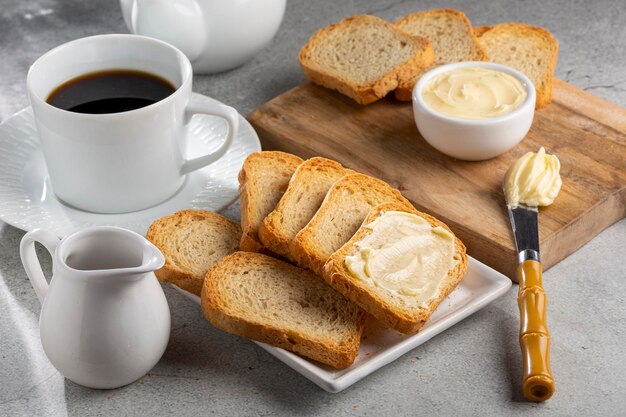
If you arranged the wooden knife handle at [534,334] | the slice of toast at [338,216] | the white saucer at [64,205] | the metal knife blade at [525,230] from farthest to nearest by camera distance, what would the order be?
the white saucer at [64,205], the metal knife blade at [525,230], the slice of toast at [338,216], the wooden knife handle at [534,334]

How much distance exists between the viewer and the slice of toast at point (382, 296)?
1726mm

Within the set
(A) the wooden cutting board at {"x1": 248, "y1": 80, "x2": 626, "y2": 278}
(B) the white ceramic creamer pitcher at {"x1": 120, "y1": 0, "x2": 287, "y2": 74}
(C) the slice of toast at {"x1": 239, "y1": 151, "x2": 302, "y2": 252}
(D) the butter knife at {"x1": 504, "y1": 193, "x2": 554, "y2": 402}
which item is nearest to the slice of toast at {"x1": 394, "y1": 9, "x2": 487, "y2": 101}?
(A) the wooden cutting board at {"x1": 248, "y1": 80, "x2": 626, "y2": 278}

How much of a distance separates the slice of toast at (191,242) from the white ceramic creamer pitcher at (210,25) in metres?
0.67

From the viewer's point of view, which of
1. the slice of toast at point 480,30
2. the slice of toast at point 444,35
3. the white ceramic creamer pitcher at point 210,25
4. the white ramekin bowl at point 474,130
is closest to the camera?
the white ramekin bowl at point 474,130

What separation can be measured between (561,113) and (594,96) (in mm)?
143

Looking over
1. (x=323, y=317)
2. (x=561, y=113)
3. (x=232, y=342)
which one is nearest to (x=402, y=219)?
(x=323, y=317)

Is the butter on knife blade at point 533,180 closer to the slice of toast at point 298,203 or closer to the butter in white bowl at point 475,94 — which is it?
the butter in white bowl at point 475,94

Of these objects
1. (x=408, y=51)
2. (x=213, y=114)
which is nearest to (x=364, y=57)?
(x=408, y=51)

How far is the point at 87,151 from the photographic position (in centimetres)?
199

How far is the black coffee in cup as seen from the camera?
6.80 feet

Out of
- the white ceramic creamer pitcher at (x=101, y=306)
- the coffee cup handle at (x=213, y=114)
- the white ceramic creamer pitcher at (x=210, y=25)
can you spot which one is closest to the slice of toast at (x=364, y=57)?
the white ceramic creamer pitcher at (x=210, y=25)

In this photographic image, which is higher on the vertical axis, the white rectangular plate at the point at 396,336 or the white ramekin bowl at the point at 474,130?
the white ramekin bowl at the point at 474,130

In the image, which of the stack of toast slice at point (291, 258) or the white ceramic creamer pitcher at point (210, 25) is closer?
the stack of toast slice at point (291, 258)

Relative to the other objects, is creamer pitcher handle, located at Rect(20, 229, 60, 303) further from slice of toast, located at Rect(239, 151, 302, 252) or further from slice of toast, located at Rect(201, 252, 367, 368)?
Answer: slice of toast, located at Rect(239, 151, 302, 252)
